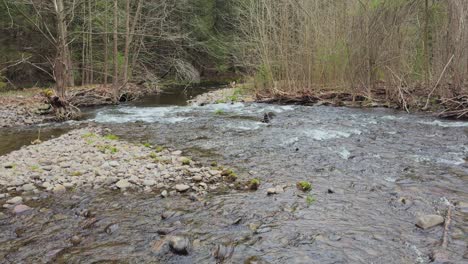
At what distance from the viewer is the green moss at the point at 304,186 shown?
16.9 ft

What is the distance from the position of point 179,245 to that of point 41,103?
44.1ft

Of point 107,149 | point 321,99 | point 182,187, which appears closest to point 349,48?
point 321,99

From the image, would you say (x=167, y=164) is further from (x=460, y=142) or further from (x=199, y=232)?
(x=460, y=142)

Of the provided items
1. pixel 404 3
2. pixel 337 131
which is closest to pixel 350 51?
pixel 404 3

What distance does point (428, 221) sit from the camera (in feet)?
13.0

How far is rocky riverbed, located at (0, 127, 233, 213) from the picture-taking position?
5270 millimetres

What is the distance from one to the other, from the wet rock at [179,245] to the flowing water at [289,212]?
0.08 meters

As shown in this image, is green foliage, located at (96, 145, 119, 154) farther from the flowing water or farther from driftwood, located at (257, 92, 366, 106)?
driftwood, located at (257, 92, 366, 106)

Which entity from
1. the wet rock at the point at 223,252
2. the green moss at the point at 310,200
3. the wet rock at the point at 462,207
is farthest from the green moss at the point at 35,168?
the wet rock at the point at 462,207

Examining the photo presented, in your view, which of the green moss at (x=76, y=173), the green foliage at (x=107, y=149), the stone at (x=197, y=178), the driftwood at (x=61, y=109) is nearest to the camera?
the stone at (x=197, y=178)

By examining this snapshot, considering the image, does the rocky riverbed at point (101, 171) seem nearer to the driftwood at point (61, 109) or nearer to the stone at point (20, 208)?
the stone at point (20, 208)

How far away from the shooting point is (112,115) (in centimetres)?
1275

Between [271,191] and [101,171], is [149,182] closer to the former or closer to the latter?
[101,171]

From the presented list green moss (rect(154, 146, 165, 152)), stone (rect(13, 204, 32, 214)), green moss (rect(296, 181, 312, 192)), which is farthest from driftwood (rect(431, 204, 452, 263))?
green moss (rect(154, 146, 165, 152))
